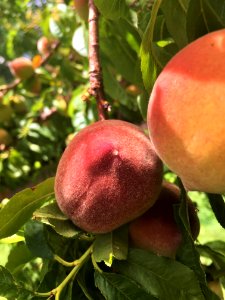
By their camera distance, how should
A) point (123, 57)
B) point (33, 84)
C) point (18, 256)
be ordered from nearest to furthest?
point (18, 256) < point (123, 57) < point (33, 84)

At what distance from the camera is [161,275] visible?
67 centimetres

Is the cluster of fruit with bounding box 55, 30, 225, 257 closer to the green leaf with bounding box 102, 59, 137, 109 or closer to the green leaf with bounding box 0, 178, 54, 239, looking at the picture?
the green leaf with bounding box 0, 178, 54, 239

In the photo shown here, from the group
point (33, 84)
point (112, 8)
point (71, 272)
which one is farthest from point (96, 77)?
point (33, 84)

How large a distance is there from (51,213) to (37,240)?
0.20ft

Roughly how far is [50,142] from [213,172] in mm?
1444

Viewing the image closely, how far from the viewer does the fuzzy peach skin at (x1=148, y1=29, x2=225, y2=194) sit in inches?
19.7

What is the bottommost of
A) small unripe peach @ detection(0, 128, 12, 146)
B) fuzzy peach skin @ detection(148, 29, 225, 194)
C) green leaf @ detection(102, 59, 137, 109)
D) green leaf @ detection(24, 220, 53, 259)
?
small unripe peach @ detection(0, 128, 12, 146)

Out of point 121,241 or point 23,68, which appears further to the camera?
point 23,68

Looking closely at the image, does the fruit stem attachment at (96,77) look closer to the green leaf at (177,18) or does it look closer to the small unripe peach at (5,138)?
the green leaf at (177,18)

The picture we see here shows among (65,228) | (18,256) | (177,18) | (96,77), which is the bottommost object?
(18,256)

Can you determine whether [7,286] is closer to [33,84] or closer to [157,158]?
[157,158]

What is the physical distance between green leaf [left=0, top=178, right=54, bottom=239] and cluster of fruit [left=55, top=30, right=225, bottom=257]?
7cm

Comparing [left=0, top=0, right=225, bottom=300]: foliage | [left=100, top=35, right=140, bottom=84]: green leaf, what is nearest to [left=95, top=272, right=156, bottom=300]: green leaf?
[left=0, top=0, right=225, bottom=300]: foliage

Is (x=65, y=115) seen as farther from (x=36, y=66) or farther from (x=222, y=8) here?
(x=222, y=8)
